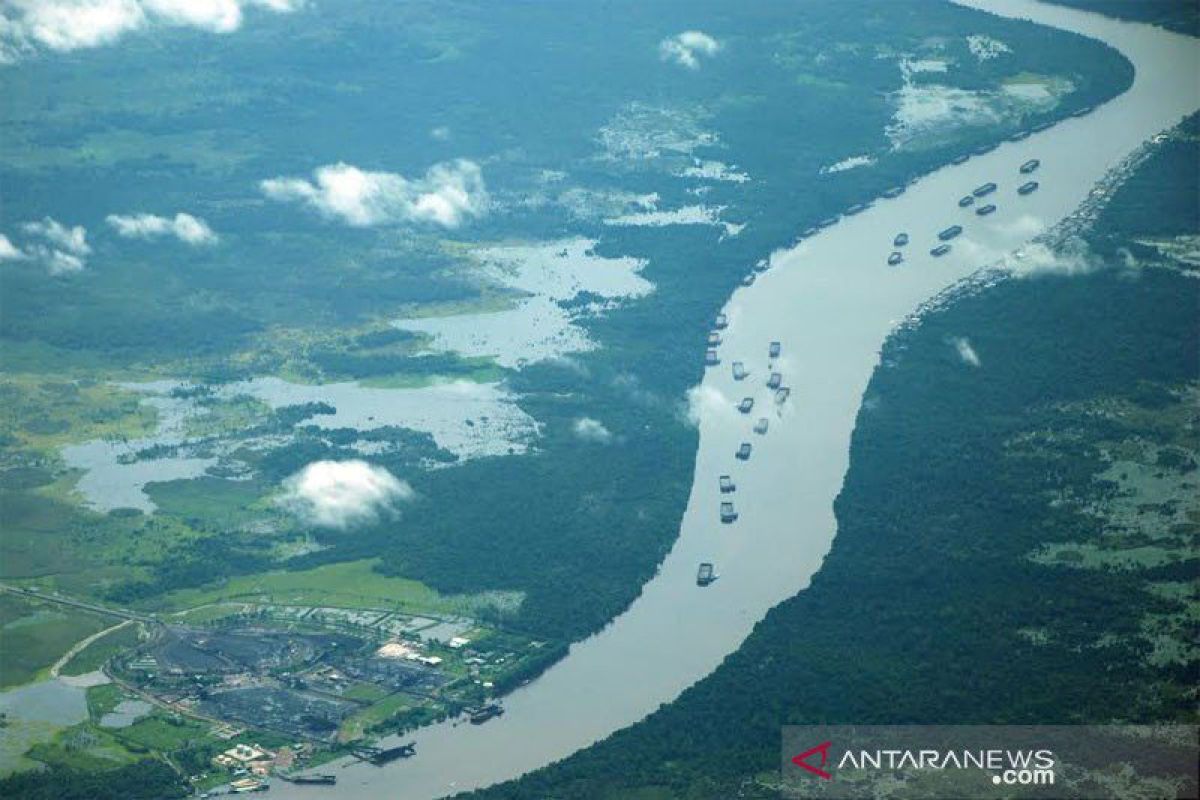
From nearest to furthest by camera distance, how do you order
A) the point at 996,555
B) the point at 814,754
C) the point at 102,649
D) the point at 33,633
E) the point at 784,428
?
the point at 814,754 < the point at 996,555 < the point at 102,649 < the point at 33,633 < the point at 784,428

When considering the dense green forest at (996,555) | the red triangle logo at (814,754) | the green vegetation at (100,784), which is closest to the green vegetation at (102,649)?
the green vegetation at (100,784)

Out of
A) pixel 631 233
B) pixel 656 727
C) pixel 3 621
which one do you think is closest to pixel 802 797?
pixel 656 727

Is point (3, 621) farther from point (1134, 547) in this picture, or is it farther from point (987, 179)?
point (987, 179)

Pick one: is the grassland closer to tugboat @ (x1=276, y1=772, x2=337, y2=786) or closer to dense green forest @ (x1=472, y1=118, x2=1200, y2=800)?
dense green forest @ (x1=472, y1=118, x2=1200, y2=800)

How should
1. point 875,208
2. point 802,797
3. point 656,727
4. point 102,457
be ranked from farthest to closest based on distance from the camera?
point 875,208 → point 102,457 → point 656,727 → point 802,797

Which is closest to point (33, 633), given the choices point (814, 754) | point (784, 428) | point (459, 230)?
point (814, 754)

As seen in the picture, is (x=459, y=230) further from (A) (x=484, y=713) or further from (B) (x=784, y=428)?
(A) (x=484, y=713)

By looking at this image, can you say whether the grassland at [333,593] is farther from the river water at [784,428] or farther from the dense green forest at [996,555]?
the dense green forest at [996,555]
